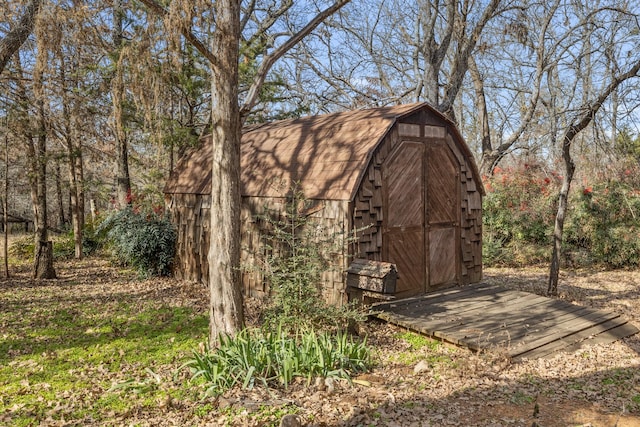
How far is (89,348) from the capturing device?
6.94 metres

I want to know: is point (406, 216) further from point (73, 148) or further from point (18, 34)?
point (73, 148)

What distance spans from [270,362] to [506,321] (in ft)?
13.7

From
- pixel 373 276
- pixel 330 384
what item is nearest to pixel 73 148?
pixel 373 276

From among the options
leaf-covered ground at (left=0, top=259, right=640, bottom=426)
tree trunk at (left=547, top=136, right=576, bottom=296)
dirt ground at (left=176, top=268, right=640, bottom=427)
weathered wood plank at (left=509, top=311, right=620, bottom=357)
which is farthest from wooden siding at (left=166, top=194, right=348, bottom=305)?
tree trunk at (left=547, top=136, right=576, bottom=296)

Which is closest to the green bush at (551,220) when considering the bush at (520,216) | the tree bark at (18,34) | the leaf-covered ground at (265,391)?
the bush at (520,216)

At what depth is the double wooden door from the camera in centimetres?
855

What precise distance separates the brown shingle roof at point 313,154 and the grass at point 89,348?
288 centimetres

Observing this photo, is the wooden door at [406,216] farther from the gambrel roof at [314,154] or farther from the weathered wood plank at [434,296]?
the gambrel roof at [314,154]

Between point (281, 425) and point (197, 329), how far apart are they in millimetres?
3842

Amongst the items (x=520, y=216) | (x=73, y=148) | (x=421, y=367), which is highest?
(x=73, y=148)

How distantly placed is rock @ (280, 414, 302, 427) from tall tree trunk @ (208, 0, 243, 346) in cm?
214

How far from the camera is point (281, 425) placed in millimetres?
4348

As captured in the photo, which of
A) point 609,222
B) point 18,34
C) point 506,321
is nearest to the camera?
point 506,321

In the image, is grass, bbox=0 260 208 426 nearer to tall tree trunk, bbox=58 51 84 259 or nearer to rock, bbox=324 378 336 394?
rock, bbox=324 378 336 394
